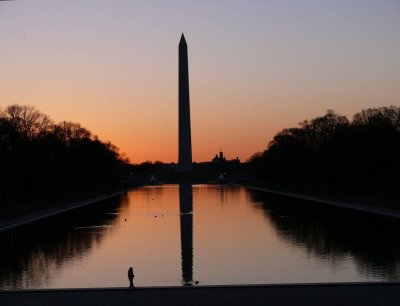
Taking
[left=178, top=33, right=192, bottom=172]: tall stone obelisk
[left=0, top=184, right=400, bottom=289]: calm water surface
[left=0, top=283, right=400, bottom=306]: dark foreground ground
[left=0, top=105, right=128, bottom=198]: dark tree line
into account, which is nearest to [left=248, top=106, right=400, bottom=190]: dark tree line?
[left=178, top=33, right=192, bottom=172]: tall stone obelisk

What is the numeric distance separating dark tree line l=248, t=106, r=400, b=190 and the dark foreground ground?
39.0 meters

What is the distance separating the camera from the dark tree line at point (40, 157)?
47312 millimetres

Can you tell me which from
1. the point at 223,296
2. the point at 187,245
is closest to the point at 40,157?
the point at 187,245

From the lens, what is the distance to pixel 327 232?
80.7 feet

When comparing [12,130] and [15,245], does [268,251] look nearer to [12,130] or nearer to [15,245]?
[15,245]

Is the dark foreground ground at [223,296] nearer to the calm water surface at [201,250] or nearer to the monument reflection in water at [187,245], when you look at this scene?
the calm water surface at [201,250]

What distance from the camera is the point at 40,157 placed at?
5503cm

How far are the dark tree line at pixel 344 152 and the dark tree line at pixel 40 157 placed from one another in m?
27.3

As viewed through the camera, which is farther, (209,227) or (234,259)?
(209,227)

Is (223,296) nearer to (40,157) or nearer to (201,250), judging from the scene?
(201,250)

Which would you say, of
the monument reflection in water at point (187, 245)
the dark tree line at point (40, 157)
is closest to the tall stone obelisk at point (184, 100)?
the dark tree line at point (40, 157)

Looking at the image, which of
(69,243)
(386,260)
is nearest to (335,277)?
(386,260)

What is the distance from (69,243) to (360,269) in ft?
37.3

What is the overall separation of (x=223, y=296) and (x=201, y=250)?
829 cm
